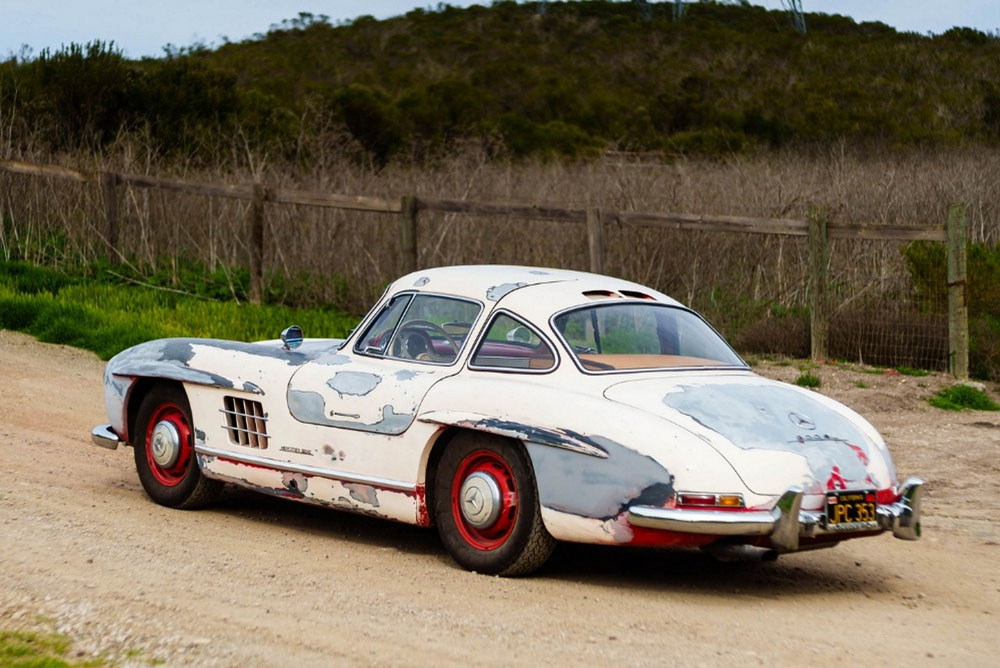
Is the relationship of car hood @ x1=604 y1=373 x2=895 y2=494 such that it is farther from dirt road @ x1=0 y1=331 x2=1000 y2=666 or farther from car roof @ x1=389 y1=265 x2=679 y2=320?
car roof @ x1=389 y1=265 x2=679 y2=320

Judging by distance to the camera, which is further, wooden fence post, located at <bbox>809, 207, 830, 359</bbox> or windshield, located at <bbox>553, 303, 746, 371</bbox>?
wooden fence post, located at <bbox>809, 207, 830, 359</bbox>

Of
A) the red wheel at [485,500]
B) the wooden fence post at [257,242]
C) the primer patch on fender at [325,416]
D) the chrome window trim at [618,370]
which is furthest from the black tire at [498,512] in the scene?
the wooden fence post at [257,242]

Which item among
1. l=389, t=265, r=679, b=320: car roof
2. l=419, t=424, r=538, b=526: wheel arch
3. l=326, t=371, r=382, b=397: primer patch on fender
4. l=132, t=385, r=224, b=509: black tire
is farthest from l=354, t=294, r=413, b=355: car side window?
l=132, t=385, r=224, b=509: black tire

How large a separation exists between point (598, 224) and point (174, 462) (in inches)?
310

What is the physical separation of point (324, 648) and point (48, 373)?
8.92 metres

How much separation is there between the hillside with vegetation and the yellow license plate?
689 inches

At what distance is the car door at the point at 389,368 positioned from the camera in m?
6.66

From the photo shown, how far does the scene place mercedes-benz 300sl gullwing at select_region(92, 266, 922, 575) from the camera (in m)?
5.70

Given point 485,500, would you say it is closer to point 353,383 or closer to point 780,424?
point 353,383

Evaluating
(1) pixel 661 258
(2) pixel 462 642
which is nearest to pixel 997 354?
(1) pixel 661 258

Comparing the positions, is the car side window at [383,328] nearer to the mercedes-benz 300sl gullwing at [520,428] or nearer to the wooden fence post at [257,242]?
the mercedes-benz 300sl gullwing at [520,428]

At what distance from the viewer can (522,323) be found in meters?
6.64

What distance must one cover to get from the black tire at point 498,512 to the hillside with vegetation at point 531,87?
54.4ft

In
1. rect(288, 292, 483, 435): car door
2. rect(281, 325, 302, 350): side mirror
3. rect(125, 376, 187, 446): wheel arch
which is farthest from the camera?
rect(125, 376, 187, 446): wheel arch
